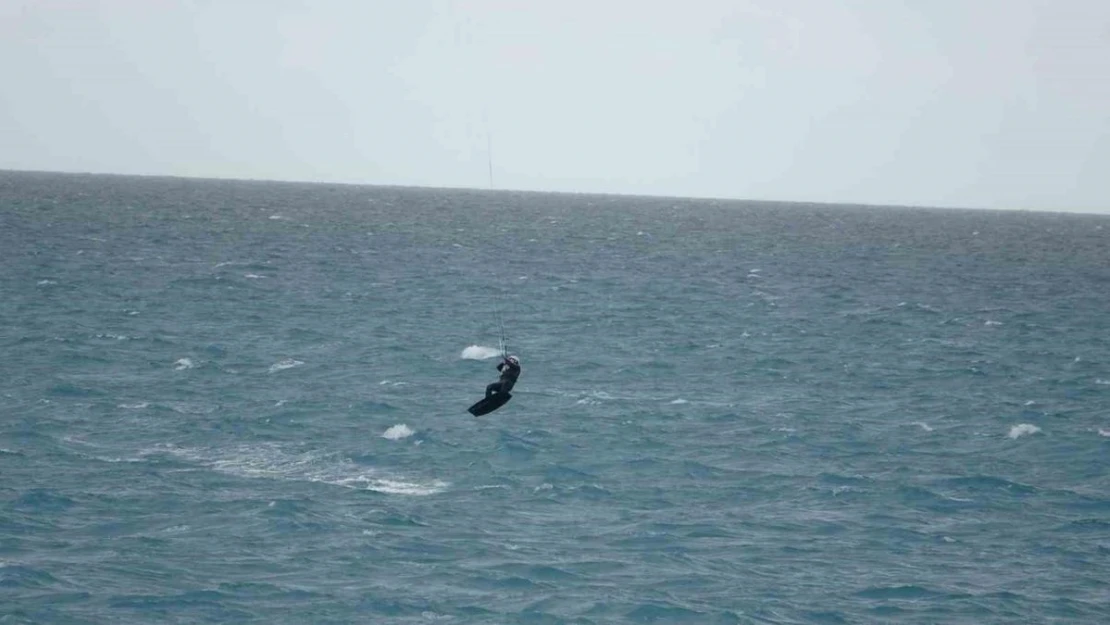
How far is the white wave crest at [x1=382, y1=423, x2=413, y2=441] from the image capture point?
108ft

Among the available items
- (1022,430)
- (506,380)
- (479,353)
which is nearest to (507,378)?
(506,380)

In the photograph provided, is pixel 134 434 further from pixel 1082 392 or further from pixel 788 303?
pixel 788 303

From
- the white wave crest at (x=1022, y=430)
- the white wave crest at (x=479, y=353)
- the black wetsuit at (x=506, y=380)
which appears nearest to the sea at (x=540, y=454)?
the white wave crest at (x=1022, y=430)

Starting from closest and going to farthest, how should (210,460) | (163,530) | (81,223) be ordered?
(163,530), (210,460), (81,223)

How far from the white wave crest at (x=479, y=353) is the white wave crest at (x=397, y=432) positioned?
1197cm

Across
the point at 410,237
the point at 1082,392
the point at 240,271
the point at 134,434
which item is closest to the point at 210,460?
the point at 134,434

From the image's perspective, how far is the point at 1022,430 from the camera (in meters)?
35.5

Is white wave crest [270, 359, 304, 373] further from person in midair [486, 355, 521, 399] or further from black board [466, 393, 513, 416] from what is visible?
person in midair [486, 355, 521, 399]

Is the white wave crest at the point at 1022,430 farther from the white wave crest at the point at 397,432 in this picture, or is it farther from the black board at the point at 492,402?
the black board at the point at 492,402

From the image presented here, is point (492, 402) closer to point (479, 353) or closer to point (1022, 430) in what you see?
point (1022, 430)

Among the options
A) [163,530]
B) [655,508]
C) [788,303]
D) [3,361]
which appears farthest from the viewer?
[788,303]

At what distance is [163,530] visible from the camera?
24469 millimetres

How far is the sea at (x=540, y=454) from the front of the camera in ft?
72.6

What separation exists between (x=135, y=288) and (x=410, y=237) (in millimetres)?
45972
